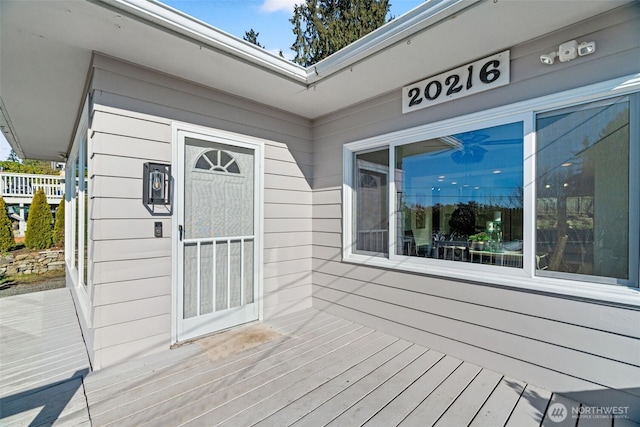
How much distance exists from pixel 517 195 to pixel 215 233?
110 inches

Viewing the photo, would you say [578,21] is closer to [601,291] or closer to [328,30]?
[601,291]

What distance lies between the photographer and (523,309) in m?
2.25

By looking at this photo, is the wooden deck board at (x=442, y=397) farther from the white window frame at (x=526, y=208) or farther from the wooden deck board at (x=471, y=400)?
the white window frame at (x=526, y=208)

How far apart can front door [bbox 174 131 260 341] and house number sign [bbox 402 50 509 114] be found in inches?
70.7

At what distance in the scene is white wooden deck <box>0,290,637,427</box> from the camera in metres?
1.83

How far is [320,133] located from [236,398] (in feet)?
10.1

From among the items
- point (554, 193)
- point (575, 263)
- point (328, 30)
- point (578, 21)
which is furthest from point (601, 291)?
point (328, 30)

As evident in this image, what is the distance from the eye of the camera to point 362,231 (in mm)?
3523

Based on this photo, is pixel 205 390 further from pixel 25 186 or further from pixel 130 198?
pixel 25 186

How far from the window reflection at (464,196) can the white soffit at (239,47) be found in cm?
71

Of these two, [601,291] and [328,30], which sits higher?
[328,30]

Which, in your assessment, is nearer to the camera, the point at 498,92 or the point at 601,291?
the point at 601,291

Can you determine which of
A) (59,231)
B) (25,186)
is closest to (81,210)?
(59,231)

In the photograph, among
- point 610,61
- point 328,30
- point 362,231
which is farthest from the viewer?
point 328,30
